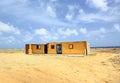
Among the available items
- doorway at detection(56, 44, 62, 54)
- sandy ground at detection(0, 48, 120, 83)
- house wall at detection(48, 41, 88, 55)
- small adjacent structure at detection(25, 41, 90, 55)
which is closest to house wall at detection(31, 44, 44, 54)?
small adjacent structure at detection(25, 41, 90, 55)

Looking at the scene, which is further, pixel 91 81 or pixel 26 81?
pixel 91 81

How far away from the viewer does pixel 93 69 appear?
26.2m

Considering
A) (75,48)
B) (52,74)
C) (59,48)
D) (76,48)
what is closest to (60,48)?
(59,48)

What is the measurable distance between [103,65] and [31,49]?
21396mm

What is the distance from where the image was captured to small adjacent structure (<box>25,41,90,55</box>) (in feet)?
131

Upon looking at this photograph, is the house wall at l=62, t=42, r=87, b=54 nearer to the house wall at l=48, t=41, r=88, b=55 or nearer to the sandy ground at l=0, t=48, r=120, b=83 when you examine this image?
the house wall at l=48, t=41, r=88, b=55

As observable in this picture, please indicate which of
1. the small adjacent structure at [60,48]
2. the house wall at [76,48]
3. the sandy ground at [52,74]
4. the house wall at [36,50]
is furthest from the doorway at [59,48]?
the sandy ground at [52,74]

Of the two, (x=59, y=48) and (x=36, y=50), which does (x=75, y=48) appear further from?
(x=36, y=50)

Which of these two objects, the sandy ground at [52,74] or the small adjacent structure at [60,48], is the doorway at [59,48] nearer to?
the small adjacent structure at [60,48]

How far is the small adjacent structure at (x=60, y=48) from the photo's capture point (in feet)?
131

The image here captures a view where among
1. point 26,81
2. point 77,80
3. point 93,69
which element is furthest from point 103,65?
point 26,81

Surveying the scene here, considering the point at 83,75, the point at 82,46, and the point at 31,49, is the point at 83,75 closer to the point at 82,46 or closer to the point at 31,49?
the point at 82,46

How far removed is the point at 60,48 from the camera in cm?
4247

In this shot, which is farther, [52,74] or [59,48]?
[59,48]
